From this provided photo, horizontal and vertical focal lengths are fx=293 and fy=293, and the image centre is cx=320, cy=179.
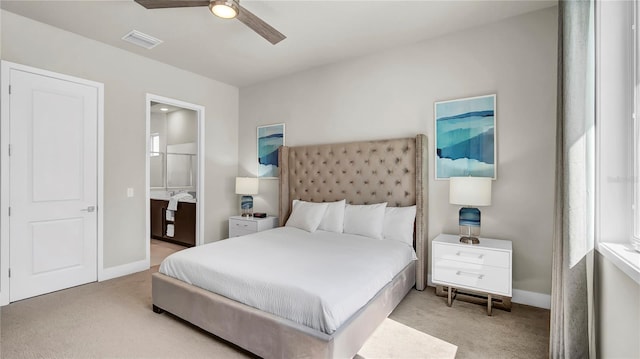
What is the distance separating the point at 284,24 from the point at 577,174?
9.04 ft

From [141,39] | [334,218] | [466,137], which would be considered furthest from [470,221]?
[141,39]

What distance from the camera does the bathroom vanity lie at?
493 centimetres

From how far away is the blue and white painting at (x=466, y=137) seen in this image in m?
2.96

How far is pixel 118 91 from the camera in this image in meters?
3.61

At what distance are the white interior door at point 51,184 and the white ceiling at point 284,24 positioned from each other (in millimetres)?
732

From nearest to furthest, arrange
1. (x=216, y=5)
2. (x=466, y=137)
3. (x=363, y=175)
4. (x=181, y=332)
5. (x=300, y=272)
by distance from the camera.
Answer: (x=300, y=272) < (x=216, y=5) < (x=181, y=332) < (x=466, y=137) < (x=363, y=175)

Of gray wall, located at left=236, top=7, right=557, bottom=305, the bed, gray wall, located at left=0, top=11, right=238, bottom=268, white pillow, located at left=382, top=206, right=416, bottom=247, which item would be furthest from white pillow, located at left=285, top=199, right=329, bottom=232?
gray wall, located at left=0, top=11, right=238, bottom=268

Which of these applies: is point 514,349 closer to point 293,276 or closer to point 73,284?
point 293,276

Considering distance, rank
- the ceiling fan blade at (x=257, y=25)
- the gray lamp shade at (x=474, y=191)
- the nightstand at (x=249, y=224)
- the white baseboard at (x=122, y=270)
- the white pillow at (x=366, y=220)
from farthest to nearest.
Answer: the nightstand at (x=249, y=224) < the white baseboard at (x=122, y=270) < the white pillow at (x=366, y=220) < the gray lamp shade at (x=474, y=191) < the ceiling fan blade at (x=257, y=25)

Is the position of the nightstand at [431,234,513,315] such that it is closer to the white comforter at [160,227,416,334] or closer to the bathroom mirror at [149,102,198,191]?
the white comforter at [160,227,416,334]

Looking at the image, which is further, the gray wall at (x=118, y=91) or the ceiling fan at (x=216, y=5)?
the gray wall at (x=118, y=91)

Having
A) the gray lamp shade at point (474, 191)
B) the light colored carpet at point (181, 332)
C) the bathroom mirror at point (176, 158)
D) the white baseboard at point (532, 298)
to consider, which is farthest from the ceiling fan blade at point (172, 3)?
the bathroom mirror at point (176, 158)

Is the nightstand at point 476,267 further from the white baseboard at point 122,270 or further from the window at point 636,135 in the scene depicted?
the white baseboard at point 122,270

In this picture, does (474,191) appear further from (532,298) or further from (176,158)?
(176,158)
